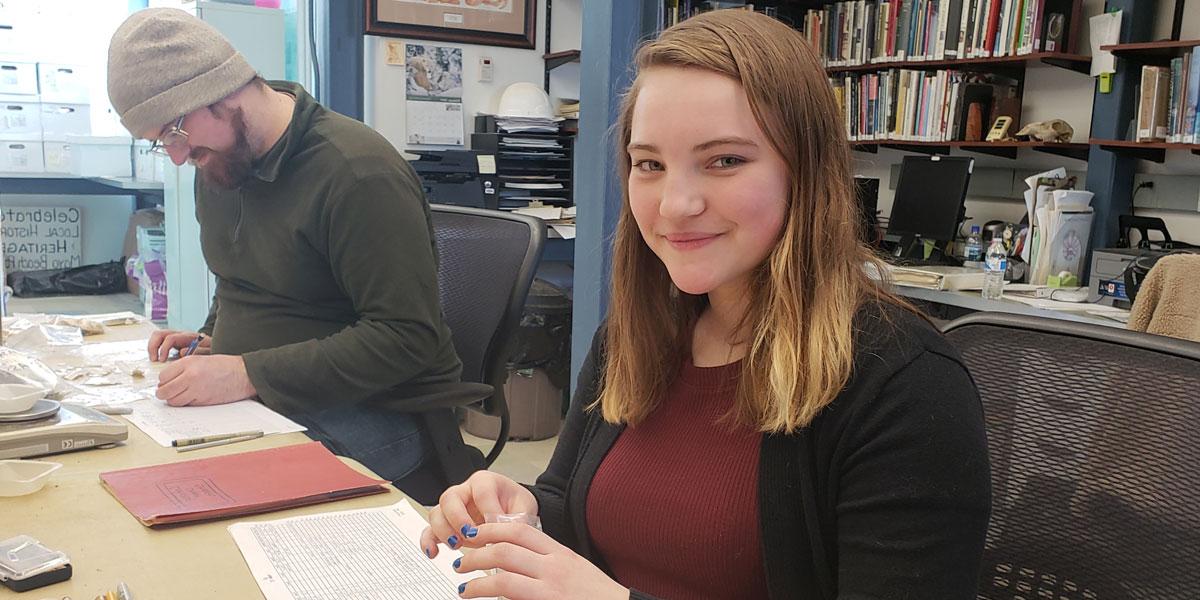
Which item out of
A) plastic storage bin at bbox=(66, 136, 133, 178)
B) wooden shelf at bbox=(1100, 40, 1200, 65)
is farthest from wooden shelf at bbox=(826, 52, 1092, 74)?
plastic storage bin at bbox=(66, 136, 133, 178)

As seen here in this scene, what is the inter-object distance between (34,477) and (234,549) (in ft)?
1.05

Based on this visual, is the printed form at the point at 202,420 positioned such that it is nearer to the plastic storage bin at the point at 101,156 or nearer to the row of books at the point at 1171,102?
the row of books at the point at 1171,102

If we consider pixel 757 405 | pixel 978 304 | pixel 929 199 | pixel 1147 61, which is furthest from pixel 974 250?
pixel 757 405

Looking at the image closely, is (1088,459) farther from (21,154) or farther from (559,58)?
(21,154)

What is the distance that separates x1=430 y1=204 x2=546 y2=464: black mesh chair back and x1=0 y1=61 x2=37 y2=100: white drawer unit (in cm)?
474

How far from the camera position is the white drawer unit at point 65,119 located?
5508 millimetres

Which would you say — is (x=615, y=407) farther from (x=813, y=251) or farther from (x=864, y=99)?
(x=864, y=99)

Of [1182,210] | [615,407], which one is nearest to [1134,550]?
[615,407]

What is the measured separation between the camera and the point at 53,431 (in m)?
1.30

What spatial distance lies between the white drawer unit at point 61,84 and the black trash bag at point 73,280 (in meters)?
1.06

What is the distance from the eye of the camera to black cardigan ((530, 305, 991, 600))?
813 millimetres

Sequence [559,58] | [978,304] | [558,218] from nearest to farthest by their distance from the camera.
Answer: [978,304] < [558,218] < [559,58]

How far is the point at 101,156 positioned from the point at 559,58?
2.71 m

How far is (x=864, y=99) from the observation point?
4070mm
